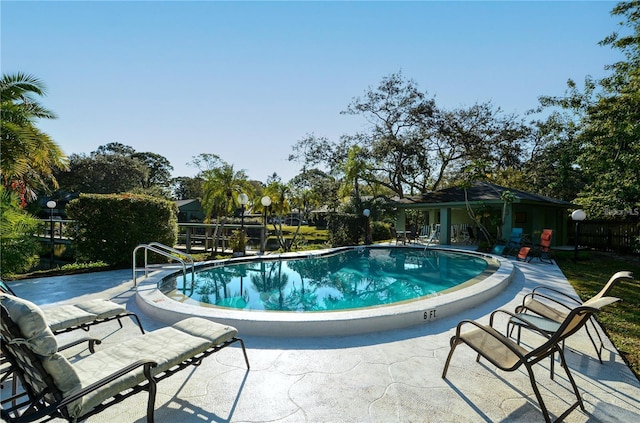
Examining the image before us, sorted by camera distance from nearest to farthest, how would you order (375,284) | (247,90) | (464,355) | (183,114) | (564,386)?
(564,386), (464,355), (375,284), (247,90), (183,114)

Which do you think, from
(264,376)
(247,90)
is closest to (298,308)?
(264,376)

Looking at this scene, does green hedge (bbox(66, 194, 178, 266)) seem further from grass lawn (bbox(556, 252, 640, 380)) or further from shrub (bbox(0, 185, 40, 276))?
grass lawn (bbox(556, 252, 640, 380))

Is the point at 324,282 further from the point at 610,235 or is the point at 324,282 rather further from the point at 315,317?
the point at 610,235

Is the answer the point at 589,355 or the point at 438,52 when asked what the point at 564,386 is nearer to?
the point at 589,355

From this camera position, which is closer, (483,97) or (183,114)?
(183,114)

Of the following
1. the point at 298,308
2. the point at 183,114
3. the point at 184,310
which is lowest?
the point at 298,308

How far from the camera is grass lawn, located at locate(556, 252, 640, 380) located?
4.47 m

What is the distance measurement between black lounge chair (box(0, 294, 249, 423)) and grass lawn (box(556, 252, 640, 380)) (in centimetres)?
487

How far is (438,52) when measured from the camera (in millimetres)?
13234

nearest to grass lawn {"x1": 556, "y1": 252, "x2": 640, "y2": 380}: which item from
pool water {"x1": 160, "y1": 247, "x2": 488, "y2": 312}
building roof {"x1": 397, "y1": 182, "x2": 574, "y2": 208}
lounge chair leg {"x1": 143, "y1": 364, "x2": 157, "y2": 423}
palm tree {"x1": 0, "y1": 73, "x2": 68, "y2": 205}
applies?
pool water {"x1": 160, "y1": 247, "x2": 488, "y2": 312}

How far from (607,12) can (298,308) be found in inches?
609

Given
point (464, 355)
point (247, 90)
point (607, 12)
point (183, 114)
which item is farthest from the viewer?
point (183, 114)

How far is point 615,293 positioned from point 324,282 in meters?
7.14

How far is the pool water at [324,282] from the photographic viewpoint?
7422mm
